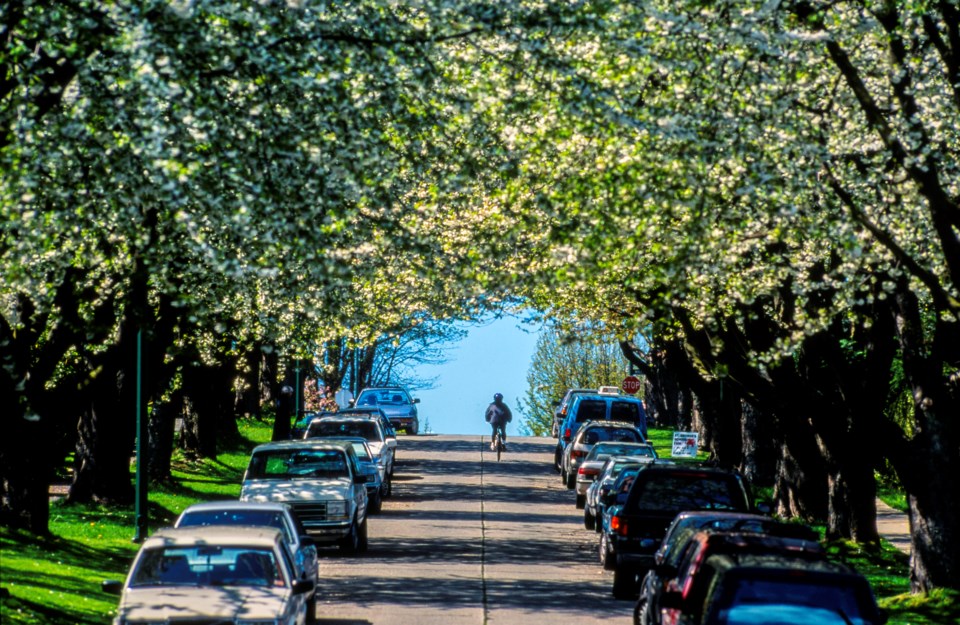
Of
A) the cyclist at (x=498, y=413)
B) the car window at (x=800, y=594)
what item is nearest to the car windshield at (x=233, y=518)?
the car window at (x=800, y=594)

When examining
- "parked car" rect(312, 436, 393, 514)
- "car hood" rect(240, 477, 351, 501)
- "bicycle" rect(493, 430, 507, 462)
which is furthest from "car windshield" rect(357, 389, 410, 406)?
"car hood" rect(240, 477, 351, 501)

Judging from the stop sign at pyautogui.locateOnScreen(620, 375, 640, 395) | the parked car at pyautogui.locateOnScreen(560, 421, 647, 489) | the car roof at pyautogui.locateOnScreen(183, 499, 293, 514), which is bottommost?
the car roof at pyautogui.locateOnScreen(183, 499, 293, 514)

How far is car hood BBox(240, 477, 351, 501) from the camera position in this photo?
870 inches

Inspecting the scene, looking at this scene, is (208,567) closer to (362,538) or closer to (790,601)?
(790,601)

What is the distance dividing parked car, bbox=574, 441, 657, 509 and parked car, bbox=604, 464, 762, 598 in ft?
38.8

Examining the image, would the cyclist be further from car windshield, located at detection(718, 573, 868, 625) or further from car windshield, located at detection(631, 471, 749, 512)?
car windshield, located at detection(718, 573, 868, 625)

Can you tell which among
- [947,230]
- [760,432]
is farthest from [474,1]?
[760,432]

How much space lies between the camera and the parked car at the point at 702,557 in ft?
36.5

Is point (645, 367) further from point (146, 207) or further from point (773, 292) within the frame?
point (146, 207)

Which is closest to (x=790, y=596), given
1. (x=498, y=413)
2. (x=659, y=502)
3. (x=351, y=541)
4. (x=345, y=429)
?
(x=659, y=502)

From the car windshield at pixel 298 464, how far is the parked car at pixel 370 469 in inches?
189

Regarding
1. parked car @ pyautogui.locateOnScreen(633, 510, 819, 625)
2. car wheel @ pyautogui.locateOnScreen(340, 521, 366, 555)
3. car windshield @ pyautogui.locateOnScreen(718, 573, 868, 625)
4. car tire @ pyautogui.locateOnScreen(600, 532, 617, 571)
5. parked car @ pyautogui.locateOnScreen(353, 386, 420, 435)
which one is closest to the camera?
car windshield @ pyautogui.locateOnScreen(718, 573, 868, 625)

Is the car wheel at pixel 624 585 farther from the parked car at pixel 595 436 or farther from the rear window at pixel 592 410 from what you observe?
the rear window at pixel 592 410

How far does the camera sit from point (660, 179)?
505 inches
